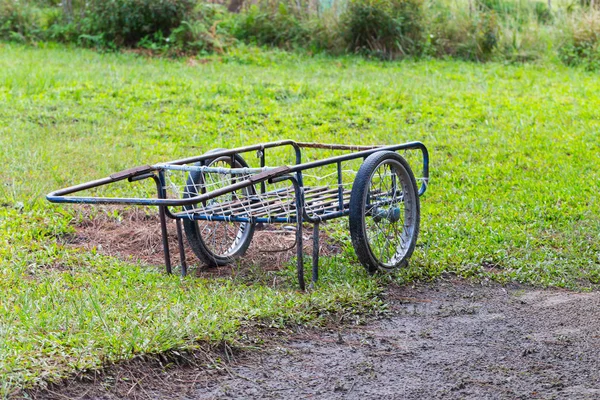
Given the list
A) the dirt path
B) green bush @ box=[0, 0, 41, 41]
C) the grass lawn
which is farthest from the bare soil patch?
green bush @ box=[0, 0, 41, 41]

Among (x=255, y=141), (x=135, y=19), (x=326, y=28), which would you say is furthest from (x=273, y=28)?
(x=255, y=141)

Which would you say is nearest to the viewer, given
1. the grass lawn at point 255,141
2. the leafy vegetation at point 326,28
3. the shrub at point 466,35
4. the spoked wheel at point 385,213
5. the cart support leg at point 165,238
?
the grass lawn at point 255,141

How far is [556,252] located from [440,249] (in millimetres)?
845

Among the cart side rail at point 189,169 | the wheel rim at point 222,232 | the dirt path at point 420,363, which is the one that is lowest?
the dirt path at point 420,363

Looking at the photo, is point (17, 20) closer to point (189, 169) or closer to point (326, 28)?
point (326, 28)

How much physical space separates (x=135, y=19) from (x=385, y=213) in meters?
10.5

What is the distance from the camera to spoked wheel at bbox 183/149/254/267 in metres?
5.83

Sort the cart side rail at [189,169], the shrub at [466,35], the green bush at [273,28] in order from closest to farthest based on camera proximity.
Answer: the cart side rail at [189,169], the shrub at [466,35], the green bush at [273,28]

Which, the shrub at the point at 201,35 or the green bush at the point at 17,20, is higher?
the green bush at the point at 17,20

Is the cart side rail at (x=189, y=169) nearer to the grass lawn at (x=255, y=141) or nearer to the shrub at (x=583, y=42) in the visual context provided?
the grass lawn at (x=255, y=141)

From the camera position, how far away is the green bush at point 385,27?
48.9ft

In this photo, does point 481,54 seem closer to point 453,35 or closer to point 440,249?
point 453,35

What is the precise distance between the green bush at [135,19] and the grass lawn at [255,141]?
83 centimetres

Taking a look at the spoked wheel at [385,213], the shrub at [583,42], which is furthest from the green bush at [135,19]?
the spoked wheel at [385,213]
